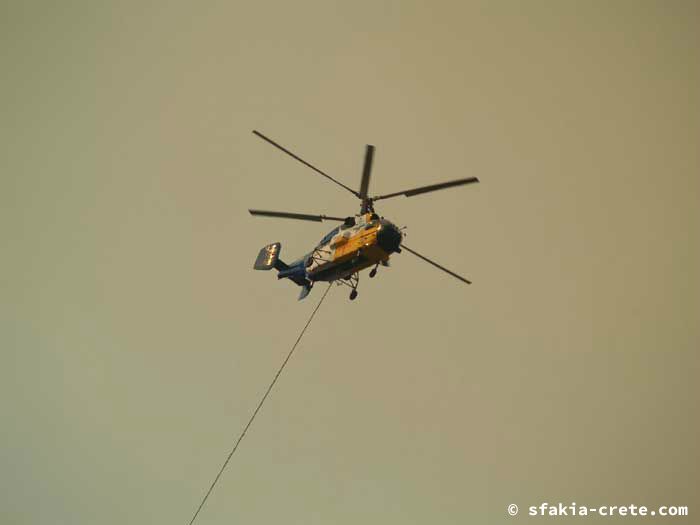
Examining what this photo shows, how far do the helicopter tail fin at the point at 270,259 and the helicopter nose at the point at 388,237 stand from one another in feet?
15.8

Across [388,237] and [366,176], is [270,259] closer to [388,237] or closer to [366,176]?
[366,176]

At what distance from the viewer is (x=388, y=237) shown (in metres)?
16.8

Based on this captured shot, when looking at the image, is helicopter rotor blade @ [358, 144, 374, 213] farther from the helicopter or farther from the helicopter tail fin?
the helicopter tail fin

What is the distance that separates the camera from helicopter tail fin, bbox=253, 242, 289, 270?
69.3ft

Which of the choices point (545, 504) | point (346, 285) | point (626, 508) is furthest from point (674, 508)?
point (346, 285)

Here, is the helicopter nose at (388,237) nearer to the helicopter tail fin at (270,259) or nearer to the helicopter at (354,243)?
the helicopter at (354,243)

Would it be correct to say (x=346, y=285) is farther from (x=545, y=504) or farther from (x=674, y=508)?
(x=674, y=508)

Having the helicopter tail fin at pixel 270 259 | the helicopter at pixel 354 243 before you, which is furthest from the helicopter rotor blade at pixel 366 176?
the helicopter tail fin at pixel 270 259

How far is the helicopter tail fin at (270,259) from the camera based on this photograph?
21.1 m

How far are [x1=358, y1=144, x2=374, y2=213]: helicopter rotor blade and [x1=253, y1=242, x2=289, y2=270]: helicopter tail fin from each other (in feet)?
12.5

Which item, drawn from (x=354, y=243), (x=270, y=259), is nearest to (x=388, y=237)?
(x=354, y=243)

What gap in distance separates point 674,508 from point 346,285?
23579 mm

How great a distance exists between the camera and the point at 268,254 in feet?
70.5

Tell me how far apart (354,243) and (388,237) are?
0.99 metres
